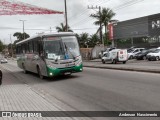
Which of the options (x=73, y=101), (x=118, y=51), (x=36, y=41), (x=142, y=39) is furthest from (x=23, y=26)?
(x=73, y=101)

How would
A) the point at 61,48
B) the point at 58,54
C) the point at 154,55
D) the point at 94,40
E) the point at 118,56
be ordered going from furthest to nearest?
the point at 94,40, the point at 154,55, the point at 118,56, the point at 61,48, the point at 58,54

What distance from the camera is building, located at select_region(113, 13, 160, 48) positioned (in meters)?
53.0

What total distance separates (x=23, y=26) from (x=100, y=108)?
3357 inches

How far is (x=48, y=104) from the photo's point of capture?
10.4m

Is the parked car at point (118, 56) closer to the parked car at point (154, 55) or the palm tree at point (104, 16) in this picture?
the parked car at point (154, 55)

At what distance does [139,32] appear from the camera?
57.2 m

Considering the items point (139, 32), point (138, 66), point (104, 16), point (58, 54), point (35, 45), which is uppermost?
point (104, 16)

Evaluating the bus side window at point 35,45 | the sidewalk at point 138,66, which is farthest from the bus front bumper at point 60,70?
the sidewalk at point 138,66

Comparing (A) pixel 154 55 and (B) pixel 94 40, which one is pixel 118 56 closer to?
(A) pixel 154 55

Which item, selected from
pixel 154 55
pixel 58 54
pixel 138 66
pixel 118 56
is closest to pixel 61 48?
pixel 58 54

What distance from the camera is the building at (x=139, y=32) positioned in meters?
53.0

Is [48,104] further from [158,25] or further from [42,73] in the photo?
[158,25]

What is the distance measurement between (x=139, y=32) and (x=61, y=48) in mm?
39865

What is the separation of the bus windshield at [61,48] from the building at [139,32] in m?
34.8
